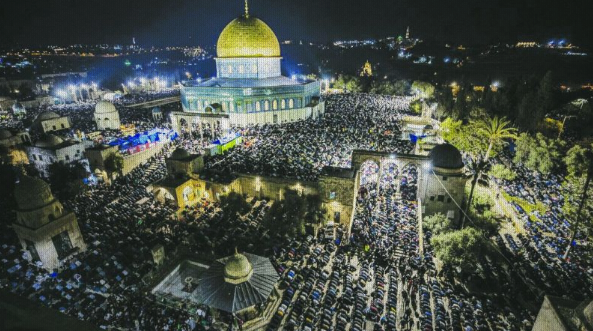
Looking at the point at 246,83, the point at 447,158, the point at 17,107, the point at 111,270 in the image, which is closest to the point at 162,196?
the point at 111,270

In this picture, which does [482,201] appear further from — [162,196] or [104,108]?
[104,108]

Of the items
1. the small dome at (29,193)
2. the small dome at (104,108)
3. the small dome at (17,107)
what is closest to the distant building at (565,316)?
the small dome at (29,193)

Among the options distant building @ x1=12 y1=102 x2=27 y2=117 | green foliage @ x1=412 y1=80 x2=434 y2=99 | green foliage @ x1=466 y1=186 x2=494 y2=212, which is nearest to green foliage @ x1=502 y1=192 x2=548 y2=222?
green foliage @ x1=466 y1=186 x2=494 y2=212

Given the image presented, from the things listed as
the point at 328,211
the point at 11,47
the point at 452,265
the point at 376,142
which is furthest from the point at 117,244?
the point at 11,47

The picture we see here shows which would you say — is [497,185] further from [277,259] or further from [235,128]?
[235,128]

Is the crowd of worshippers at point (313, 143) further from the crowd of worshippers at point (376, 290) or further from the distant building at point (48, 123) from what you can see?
the distant building at point (48, 123)

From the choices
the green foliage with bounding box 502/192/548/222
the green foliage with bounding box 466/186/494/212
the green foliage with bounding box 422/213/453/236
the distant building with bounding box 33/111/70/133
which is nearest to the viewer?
the green foliage with bounding box 422/213/453/236

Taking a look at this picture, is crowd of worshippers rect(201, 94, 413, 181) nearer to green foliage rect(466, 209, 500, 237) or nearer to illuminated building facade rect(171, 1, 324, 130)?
illuminated building facade rect(171, 1, 324, 130)
